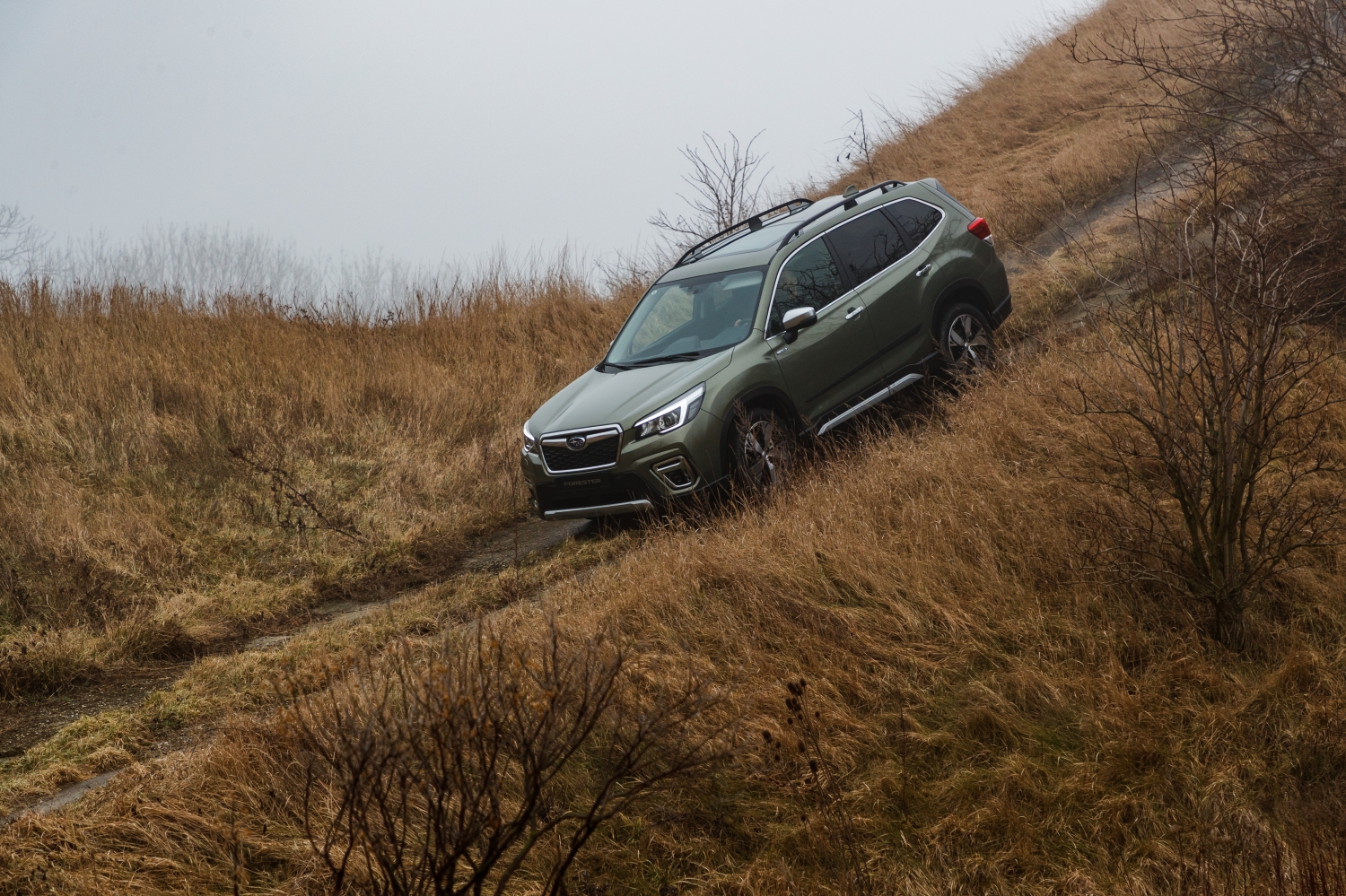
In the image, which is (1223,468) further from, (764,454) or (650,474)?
(650,474)

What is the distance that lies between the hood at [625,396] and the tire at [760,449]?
17.4 inches

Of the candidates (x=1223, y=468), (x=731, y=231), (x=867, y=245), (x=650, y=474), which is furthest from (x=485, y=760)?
(x=731, y=231)

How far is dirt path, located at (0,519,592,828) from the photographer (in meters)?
5.52

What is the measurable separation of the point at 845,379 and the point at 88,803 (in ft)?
18.5

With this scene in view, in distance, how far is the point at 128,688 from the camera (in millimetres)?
6980

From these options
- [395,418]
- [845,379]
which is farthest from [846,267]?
[395,418]

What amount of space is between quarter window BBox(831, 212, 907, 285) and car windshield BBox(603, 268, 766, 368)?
0.80 meters

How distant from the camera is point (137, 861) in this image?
4.33 m

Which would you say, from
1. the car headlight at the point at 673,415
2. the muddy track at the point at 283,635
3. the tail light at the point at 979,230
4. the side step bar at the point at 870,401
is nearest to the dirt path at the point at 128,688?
the muddy track at the point at 283,635

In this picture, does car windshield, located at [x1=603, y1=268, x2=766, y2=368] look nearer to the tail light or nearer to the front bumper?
the front bumper

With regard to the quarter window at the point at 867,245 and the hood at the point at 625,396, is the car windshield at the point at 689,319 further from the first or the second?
the quarter window at the point at 867,245

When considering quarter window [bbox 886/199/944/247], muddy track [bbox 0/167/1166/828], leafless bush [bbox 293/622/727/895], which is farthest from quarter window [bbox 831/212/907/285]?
leafless bush [bbox 293/622/727/895]

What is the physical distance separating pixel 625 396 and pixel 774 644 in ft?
10.4

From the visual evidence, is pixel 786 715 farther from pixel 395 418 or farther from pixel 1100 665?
pixel 395 418
